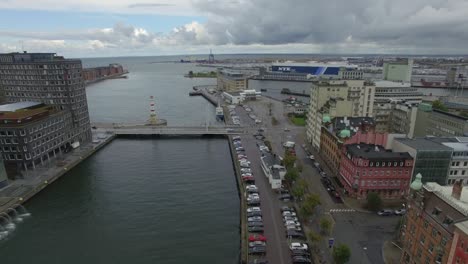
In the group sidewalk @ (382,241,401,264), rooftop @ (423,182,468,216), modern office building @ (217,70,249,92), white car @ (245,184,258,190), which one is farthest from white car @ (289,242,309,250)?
modern office building @ (217,70,249,92)

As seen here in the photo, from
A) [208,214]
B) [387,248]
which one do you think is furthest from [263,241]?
[387,248]

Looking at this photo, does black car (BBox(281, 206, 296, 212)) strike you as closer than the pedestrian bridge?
Yes

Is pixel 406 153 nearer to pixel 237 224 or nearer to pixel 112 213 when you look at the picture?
pixel 237 224

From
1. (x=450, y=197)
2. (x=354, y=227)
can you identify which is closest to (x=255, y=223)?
(x=354, y=227)

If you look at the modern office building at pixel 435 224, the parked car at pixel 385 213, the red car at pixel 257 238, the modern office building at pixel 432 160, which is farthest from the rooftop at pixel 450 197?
the red car at pixel 257 238

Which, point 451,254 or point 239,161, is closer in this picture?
point 451,254

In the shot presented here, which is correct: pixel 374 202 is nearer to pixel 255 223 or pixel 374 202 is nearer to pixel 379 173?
pixel 379 173

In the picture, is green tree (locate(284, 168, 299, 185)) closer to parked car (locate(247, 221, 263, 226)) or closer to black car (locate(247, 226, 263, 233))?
parked car (locate(247, 221, 263, 226))

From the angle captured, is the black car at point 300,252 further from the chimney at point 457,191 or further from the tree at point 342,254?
the chimney at point 457,191
